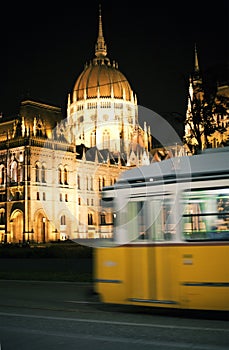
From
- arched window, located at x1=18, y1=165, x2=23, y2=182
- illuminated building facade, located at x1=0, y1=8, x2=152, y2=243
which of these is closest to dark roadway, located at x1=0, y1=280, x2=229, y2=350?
illuminated building facade, located at x1=0, y1=8, x2=152, y2=243

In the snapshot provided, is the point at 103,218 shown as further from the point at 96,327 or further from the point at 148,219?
the point at 96,327

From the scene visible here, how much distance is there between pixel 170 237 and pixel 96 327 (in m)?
2.18

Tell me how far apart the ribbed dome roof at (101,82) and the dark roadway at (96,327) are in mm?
106545

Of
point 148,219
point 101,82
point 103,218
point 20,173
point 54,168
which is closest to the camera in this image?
A: point 148,219

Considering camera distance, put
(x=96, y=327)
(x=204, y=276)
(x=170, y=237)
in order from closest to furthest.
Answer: (x=96, y=327)
(x=204, y=276)
(x=170, y=237)

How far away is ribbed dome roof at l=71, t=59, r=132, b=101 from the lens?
118812 mm

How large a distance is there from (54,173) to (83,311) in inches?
3019

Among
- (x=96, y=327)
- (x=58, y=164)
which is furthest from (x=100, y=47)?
(x=96, y=327)

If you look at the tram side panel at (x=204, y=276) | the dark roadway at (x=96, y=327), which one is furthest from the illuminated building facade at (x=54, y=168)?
the tram side panel at (x=204, y=276)

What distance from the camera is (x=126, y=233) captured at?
11.1 meters

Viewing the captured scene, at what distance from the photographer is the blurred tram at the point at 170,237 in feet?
32.9

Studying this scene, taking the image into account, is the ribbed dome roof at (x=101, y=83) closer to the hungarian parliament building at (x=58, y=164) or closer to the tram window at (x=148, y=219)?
the hungarian parliament building at (x=58, y=164)

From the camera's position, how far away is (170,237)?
10.5 m

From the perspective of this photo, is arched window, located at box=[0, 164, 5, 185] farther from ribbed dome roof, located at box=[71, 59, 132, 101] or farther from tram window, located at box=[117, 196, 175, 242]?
tram window, located at box=[117, 196, 175, 242]
